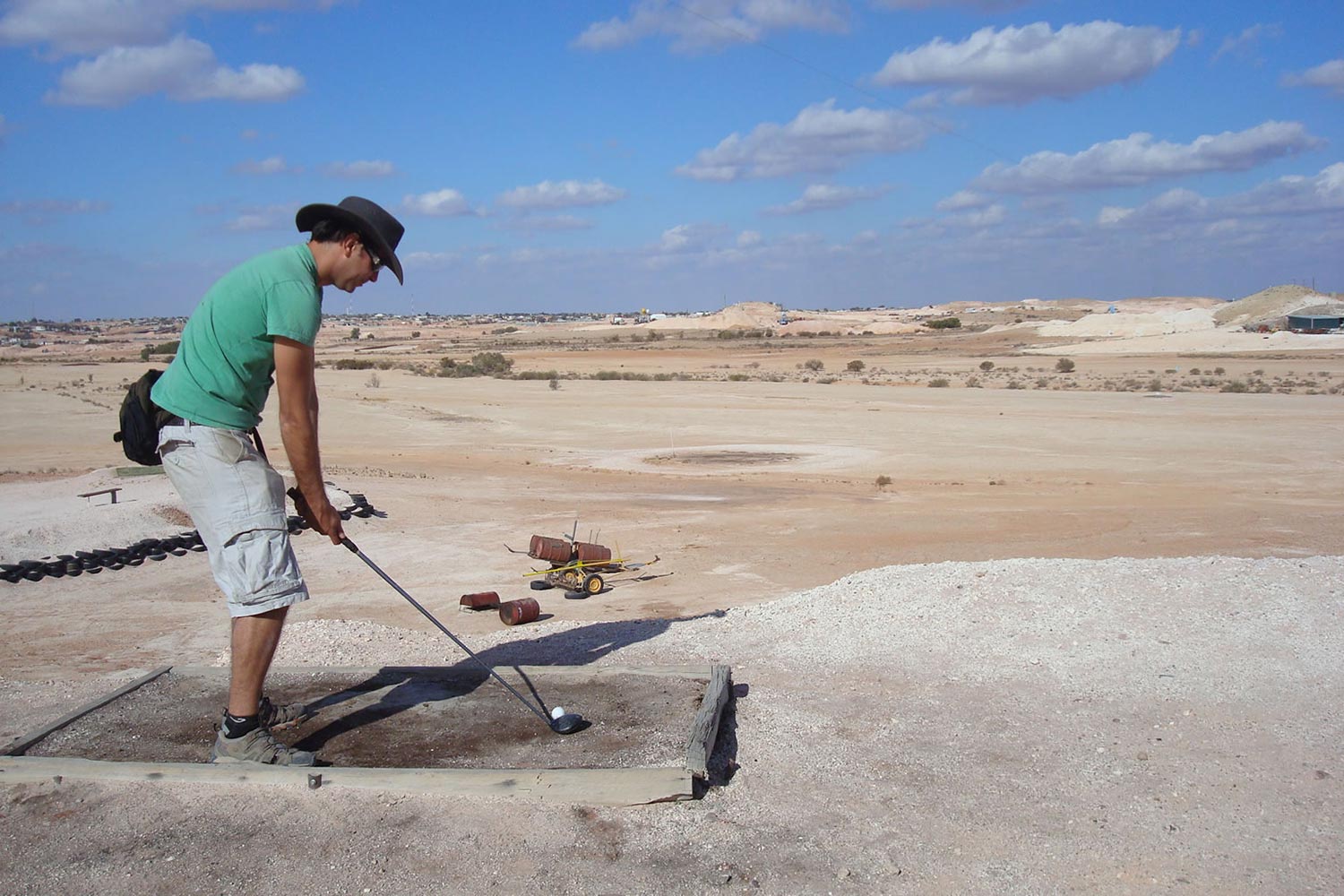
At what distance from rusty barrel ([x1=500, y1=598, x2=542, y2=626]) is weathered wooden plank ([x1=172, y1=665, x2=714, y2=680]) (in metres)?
2.13

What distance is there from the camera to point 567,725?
196 inches

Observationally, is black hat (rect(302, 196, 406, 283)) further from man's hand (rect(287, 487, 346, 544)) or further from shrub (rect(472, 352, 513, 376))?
shrub (rect(472, 352, 513, 376))

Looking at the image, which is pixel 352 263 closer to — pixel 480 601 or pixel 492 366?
pixel 480 601

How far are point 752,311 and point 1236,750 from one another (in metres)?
136

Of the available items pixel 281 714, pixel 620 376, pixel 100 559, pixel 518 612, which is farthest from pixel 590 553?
pixel 620 376

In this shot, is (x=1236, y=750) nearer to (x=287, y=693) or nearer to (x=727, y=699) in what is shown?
(x=727, y=699)

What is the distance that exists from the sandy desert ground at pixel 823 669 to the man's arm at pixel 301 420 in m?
1.16

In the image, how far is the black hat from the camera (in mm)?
4598

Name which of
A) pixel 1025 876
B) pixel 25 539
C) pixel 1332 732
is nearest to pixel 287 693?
pixel 1025 876

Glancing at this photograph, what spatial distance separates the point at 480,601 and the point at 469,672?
2.85 m

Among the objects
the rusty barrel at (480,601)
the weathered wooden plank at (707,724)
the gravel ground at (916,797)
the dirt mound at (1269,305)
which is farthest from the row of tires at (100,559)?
the dirt mound at (1269,305)

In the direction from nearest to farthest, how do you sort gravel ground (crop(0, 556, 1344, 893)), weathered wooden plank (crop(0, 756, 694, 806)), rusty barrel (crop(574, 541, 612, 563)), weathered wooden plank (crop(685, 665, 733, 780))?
gravel ground (crop(0, 556, 1344, 893)), weathered wooden plank (crop(0, 756, 694, 806)), weathered wooden plank (crop(685, 665, 733, 780)), rusty barrel (crop(574, 541, 612, 563))

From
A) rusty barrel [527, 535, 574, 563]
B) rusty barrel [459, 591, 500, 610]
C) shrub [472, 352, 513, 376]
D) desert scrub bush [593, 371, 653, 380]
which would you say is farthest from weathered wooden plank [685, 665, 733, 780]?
shrub [472, 352, 513, 376]

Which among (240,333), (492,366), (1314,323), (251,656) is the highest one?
(1314,323)
